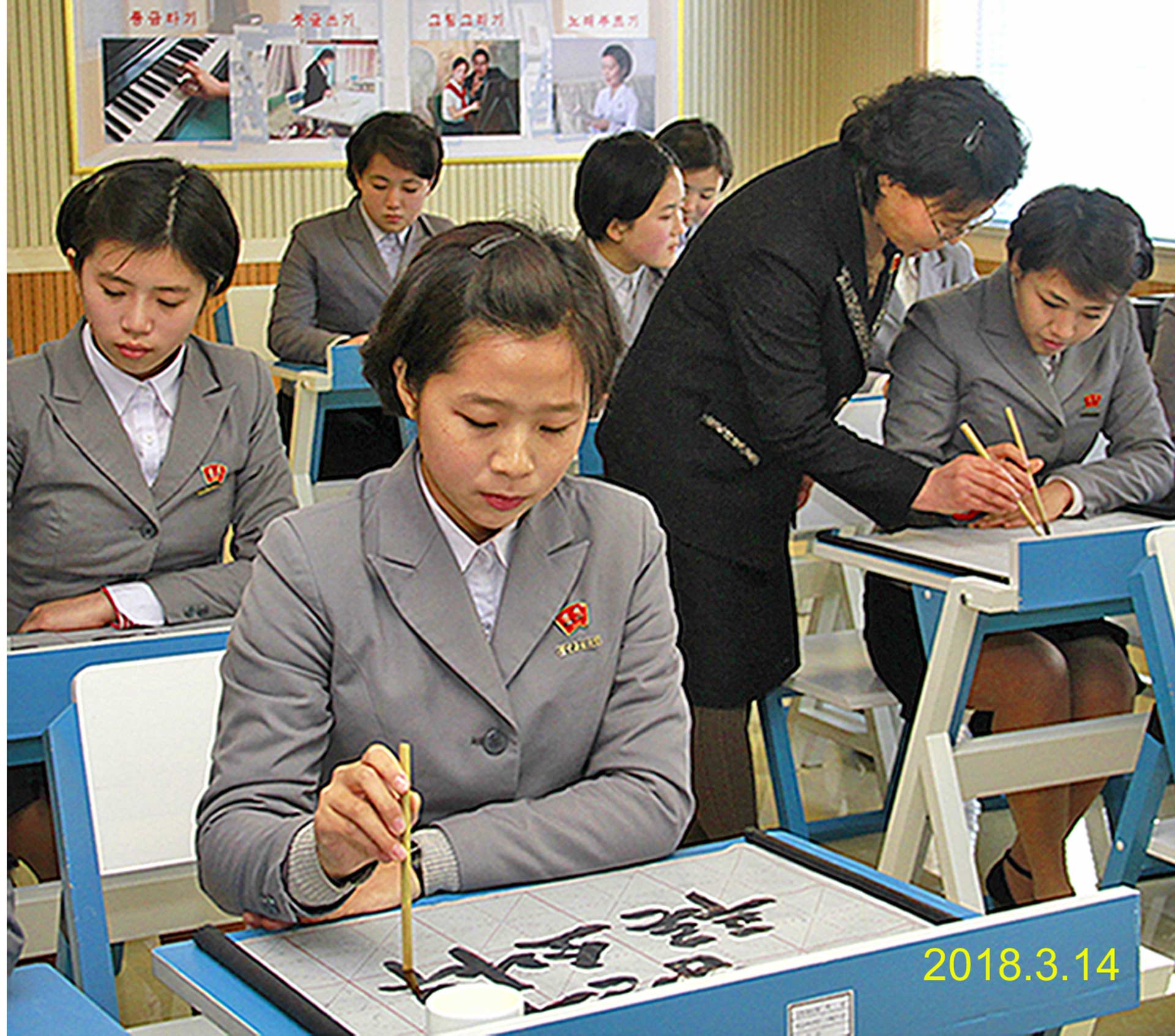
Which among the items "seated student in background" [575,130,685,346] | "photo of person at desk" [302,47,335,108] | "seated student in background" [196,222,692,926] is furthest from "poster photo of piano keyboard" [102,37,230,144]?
"seated student in background" [196,222,692,926]

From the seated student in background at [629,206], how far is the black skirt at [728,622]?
104 centimetres

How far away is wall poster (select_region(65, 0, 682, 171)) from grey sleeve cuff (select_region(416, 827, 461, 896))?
199 inches

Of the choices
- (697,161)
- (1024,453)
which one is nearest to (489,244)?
(1024,453)

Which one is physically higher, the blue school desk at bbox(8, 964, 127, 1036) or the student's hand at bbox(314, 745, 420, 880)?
the student's hand at bbox(314, 745, 420, 880)

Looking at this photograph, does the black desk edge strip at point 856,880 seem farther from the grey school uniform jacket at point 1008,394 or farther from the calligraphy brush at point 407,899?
the grey school uniform jacket at point 1008,394

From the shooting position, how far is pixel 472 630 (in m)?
1.44

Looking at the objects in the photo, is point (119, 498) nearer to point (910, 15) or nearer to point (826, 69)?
point (910, 15)

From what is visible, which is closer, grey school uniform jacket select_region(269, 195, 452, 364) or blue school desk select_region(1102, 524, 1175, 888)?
blue school desk select_region(1102, 524, 1175, 888)

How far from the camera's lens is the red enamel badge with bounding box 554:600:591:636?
1492mm

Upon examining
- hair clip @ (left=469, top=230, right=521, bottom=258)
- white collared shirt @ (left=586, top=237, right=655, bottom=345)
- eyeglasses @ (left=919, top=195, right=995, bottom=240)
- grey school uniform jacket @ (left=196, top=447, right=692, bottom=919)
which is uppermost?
hair clip @ (left=469, top=230, right=521, bottom=258)

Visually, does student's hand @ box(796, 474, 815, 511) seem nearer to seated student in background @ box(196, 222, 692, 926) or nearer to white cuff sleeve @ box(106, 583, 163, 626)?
white cuff sleeve @ box(106, 583, 163, 626)

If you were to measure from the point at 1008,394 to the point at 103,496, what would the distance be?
1548mm

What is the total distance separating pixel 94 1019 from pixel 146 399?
4.95 feet

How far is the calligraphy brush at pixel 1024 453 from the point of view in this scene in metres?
2.70
